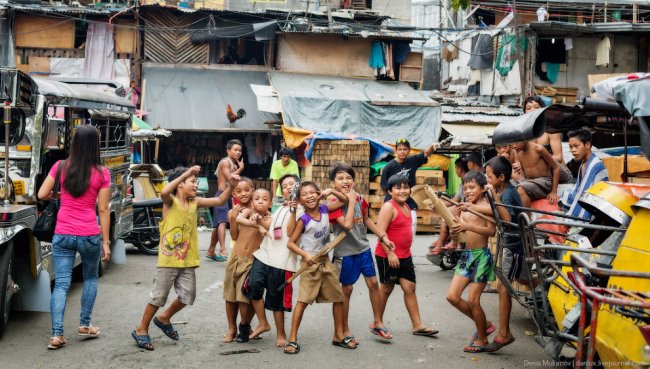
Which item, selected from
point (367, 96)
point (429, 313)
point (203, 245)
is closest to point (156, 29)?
point (367, 96)

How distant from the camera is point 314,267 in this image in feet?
22.2

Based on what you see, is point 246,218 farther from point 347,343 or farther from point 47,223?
point 47,223

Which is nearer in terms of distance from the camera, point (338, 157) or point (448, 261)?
point (448, 261)

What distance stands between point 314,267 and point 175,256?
123cm

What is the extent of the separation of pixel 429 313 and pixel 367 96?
1283cm

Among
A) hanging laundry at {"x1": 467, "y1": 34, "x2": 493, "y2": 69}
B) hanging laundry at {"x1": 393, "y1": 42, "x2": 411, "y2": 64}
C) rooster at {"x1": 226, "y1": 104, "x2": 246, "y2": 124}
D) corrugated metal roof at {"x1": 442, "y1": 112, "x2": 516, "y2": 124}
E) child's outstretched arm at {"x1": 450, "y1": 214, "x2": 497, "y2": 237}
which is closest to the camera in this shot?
child's outstretched arm at {"x1": 450, "y1": 214, "x2": 497, "y2": 237}

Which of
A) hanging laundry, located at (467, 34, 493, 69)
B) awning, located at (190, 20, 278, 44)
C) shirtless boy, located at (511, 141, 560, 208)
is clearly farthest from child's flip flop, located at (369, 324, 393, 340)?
hanging laundry, located at (467, 34, 493, 69)

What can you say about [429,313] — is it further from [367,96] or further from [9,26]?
[9,26]

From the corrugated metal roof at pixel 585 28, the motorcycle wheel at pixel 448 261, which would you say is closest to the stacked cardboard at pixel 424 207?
the motorcycle wheel at pixel 448 261

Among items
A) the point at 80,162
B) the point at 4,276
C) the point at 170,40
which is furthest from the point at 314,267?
the point at 170,40

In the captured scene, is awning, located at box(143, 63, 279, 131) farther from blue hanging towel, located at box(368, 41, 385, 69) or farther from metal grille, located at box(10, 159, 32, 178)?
metal grille, located at box(10, 159, 32, 178)

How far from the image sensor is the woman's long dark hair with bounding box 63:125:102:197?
670 cm

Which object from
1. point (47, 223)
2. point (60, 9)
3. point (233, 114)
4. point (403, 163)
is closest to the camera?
point (47, 223)

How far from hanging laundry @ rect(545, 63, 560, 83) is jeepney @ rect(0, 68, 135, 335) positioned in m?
15.4
